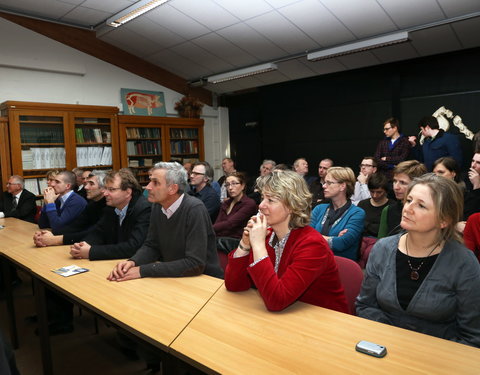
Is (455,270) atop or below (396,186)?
below

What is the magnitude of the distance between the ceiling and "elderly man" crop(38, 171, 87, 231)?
9.52 ft

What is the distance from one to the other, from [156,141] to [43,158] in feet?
7.07

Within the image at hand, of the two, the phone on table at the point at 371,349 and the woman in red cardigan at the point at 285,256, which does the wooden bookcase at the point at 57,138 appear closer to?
the woman in red cardigan at the point at 285,256

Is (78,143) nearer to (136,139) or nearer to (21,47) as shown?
(136,139)

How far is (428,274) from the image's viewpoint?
4.99 ft

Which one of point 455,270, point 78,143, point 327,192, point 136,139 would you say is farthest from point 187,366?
point 136,139

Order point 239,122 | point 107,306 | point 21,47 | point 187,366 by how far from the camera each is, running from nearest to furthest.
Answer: point 187,366
point 107,306
point 21,47
point 239,122

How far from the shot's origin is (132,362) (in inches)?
101

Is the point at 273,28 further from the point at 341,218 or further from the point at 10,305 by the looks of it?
the point at 10,305

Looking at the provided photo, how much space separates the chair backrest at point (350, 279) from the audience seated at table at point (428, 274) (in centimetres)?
15

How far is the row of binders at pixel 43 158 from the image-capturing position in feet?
18.8

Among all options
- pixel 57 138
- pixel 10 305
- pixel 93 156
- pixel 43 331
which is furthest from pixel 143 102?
pixel 43 331

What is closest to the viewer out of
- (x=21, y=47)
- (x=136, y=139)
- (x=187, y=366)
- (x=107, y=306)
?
(x=187, y=366)

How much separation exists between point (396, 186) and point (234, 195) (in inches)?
64.8
